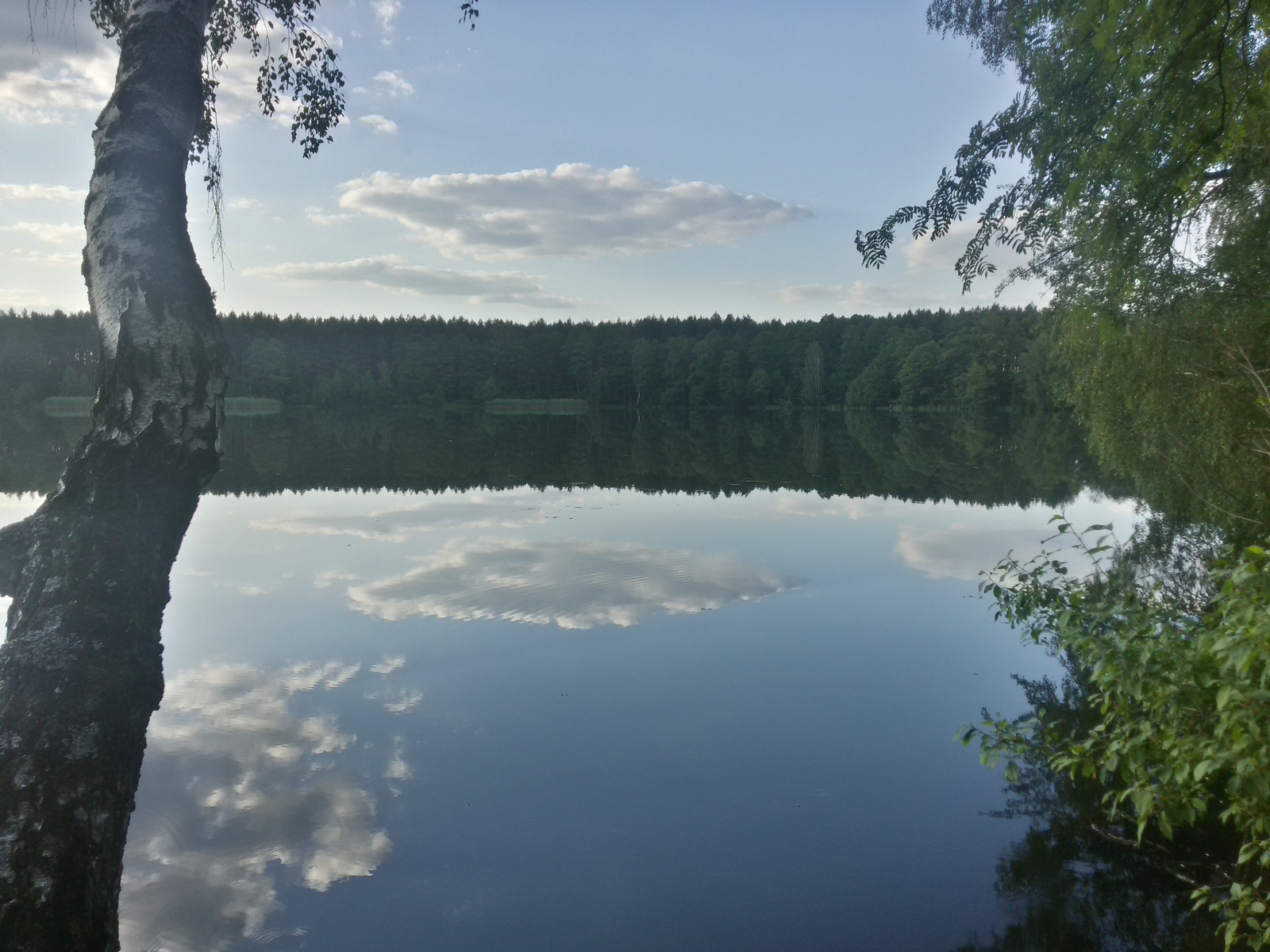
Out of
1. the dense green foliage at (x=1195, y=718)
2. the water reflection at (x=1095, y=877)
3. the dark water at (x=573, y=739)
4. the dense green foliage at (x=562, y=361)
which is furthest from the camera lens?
the dense green foliage at (x=562, y=361)

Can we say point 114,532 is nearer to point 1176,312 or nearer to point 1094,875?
point 1094,875

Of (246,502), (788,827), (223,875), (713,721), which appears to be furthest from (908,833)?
(246,502)

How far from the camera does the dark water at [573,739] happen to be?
4852 mm

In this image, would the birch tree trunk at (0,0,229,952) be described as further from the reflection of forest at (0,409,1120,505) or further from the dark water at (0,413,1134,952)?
the reflection of forest at (0,409,1120,505)

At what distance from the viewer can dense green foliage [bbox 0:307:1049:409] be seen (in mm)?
79562

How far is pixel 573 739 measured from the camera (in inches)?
274

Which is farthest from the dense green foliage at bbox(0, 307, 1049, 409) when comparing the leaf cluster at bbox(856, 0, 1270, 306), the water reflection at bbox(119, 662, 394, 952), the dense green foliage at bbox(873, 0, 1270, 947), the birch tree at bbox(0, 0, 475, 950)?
the birch tree at bbox(0, 0, 475, 950)

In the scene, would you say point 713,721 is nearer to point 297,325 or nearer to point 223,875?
point 223,875

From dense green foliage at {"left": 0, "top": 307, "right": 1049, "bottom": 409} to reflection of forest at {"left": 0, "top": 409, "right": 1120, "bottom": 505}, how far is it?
2268cm

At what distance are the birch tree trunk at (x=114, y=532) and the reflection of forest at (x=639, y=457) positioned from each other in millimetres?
20151

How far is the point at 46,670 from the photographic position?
221cm

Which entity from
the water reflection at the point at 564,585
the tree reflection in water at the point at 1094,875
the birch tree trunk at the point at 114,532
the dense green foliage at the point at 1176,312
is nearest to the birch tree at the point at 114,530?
the birch tree trunk at the point at 114,532

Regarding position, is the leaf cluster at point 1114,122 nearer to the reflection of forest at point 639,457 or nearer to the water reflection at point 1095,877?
the water reflection at point 1095,877

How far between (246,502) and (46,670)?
61.3 feet
